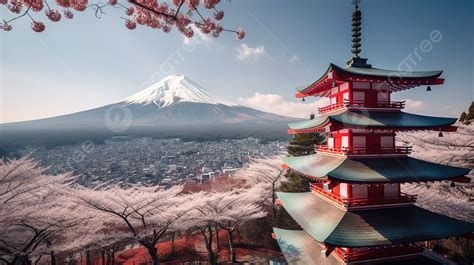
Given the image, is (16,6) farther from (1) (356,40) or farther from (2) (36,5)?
(1) (356,40)

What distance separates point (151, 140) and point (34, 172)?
12716 centimetres

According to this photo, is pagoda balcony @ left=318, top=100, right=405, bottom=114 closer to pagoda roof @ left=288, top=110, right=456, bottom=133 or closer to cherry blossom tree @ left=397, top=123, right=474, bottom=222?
pagoda roof @ left=288, top=110, right=456, bottom=133

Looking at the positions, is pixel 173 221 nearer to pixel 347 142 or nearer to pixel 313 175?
pixel 313 175

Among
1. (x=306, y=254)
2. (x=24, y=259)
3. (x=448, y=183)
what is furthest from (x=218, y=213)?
(x=448, y=183)

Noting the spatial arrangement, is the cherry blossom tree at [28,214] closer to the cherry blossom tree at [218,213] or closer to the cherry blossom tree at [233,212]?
the cherry blossom tree at [218,213]

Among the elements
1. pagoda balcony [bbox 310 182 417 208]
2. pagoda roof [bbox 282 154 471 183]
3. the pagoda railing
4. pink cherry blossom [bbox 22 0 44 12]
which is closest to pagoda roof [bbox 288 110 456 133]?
pagoda roof [bbox 282 154 471 183]

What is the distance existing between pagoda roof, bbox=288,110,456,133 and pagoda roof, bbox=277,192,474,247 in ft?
9.68

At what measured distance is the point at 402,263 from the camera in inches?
318

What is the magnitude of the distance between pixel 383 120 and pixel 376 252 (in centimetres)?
460

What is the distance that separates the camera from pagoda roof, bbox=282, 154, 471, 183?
24.7 feet

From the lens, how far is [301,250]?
1001 cm

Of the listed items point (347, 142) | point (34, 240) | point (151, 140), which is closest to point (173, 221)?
point (34, 240)

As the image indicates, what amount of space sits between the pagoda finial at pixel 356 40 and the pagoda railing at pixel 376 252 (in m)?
7.18

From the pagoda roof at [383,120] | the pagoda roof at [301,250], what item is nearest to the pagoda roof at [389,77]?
the pagoda roof at [383,120]
